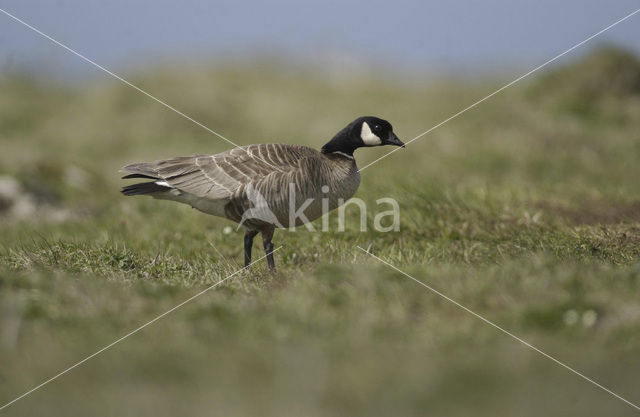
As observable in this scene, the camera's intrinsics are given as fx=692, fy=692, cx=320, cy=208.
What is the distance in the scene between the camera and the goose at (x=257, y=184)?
6715 mm

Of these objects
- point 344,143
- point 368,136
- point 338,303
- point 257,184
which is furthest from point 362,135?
point 338,303

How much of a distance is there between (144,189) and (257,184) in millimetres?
1165

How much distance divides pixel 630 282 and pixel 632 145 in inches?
376

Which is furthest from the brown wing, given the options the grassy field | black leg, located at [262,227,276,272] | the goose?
the grassy field

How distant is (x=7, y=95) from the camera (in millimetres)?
23891

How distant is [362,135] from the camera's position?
294 inches

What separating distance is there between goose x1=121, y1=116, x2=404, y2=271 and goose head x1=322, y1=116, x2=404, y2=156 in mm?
249

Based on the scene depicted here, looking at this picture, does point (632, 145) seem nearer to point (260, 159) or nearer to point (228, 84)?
point (260, 159)

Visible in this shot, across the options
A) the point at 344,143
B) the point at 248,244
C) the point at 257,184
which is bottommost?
the point at 248,244

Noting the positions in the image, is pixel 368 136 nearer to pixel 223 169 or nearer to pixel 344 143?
pixel 344 143

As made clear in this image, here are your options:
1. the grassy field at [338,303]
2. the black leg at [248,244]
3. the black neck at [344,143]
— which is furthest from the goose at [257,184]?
the grassy field at [338,303]

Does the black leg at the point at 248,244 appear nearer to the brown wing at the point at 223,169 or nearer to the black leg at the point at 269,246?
the black leg at the point at 269,246

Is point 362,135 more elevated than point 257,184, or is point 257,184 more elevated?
point 362,135

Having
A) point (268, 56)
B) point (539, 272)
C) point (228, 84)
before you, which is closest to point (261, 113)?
point (228, 84)
